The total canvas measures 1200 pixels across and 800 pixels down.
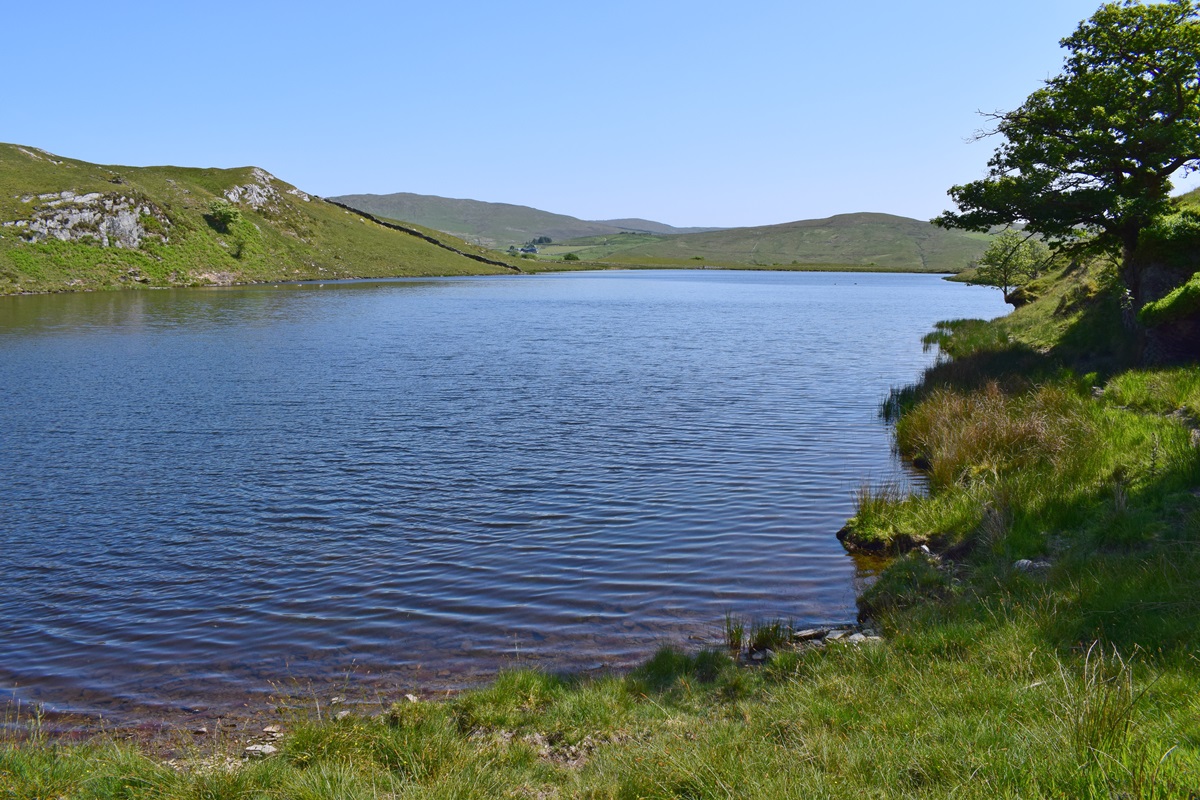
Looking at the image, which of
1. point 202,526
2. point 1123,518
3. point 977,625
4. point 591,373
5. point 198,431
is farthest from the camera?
point 591,373

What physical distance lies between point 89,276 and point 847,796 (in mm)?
116996

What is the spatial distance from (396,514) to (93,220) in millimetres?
118768

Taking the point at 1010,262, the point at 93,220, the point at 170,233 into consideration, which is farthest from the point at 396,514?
the point at 170,233

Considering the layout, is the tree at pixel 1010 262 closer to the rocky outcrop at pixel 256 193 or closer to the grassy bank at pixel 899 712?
the grassy bank at pixel 899 712

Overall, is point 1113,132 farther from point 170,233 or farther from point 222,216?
point 222,216

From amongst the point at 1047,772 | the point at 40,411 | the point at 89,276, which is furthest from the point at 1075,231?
the point at 89,276

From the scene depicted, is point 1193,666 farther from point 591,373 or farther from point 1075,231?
point 591,373

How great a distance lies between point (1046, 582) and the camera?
9.46 metres

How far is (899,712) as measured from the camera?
22.2ft

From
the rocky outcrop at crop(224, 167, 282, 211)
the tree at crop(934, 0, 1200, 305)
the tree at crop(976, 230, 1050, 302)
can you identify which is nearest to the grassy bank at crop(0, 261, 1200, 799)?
the tree at crop(934, 0, 1200, 305)

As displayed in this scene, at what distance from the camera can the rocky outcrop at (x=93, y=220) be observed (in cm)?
10425

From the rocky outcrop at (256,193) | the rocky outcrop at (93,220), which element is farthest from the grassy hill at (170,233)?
the rocky outcrop at (256,193)

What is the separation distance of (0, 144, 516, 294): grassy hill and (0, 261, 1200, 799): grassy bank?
10112cm

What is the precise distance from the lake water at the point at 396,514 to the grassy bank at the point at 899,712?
1566 mm
